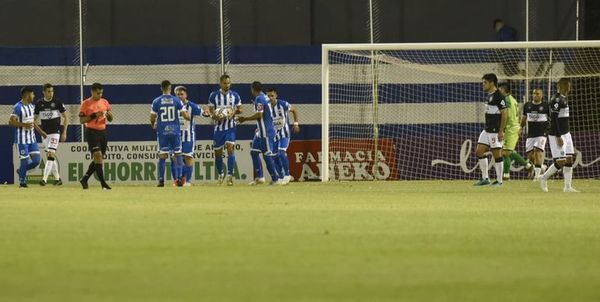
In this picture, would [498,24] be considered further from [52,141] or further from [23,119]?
[23,119]

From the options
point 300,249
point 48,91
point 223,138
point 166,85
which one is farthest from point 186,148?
point 300,249

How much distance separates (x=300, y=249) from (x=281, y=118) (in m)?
16.0

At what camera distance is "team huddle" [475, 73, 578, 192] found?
70.0 feet

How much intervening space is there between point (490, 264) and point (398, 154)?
18.9 m

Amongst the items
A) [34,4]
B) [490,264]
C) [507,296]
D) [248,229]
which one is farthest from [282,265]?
[34,4]

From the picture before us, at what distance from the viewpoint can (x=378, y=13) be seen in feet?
96.2

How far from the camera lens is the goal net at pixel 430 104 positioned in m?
28.2

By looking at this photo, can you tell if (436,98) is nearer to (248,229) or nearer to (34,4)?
(34,4)

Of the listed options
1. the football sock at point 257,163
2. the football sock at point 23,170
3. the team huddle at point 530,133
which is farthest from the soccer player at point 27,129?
the team huddle at point 530,133

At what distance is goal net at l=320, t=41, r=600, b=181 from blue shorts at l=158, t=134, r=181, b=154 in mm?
4063

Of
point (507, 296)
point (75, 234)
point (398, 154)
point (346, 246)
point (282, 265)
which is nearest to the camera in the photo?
point (507, 296)

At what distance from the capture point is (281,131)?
87.1 feet

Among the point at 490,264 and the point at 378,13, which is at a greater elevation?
the point at 378,13

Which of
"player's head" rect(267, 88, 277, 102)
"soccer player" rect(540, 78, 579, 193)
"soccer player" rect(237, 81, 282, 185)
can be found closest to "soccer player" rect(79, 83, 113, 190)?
"soccer player" rect(237, 81, 282, 185)
